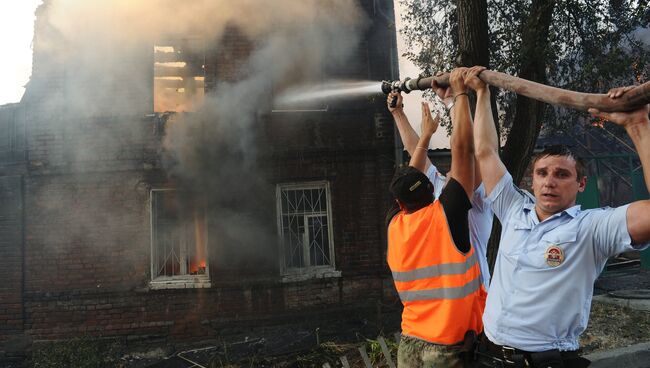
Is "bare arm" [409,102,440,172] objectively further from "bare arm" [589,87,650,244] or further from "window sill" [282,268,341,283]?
"window sill" [282,268,341,283]

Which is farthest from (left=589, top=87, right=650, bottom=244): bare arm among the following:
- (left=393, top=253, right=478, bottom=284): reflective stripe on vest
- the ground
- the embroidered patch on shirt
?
the ground

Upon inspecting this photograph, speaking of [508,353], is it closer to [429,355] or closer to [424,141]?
[429,355]

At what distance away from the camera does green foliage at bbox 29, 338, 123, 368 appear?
6.57 metres

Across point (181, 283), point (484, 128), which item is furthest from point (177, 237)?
point (484, 128)

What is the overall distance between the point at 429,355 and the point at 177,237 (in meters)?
6.27

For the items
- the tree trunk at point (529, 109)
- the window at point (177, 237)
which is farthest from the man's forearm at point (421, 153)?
the window at point (177, 237)

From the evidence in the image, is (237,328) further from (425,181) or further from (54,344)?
(425,181)

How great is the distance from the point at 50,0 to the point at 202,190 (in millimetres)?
4327

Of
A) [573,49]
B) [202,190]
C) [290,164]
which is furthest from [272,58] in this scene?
[573,49]

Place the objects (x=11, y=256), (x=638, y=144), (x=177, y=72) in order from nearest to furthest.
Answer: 1. (x=638, y=144)
2. (x=11, y=256)
3. (x=177, y=72)

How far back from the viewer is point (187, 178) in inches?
295

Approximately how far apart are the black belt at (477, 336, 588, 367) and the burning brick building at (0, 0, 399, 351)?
566 cm

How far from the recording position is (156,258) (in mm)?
7496

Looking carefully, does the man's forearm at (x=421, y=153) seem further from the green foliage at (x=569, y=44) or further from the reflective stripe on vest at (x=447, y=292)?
the green foliage at (x=569, y=44)
